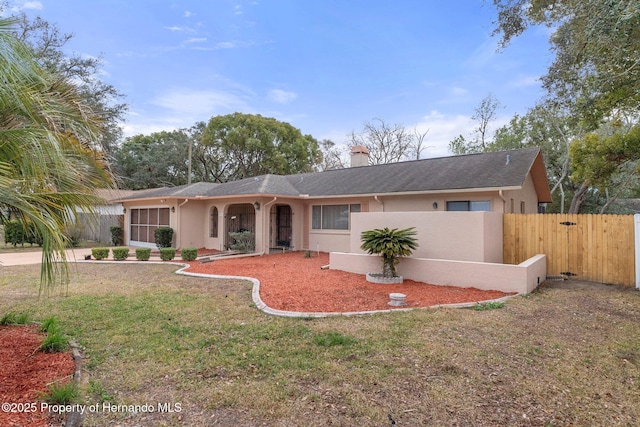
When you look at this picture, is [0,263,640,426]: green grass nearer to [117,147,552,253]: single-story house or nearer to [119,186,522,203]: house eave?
[119,186,522,203]: house eave

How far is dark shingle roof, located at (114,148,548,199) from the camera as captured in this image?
1110cm

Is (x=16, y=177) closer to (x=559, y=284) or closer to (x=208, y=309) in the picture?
(x=208, y=309)

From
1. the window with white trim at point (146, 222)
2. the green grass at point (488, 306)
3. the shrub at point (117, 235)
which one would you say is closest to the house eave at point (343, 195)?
the window with white trim at point (146, 222)

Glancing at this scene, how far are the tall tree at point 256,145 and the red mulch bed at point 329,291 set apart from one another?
68.2 ft

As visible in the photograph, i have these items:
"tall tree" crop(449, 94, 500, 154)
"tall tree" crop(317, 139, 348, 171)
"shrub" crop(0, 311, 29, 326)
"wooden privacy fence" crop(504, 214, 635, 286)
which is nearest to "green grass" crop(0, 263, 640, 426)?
"shrub" crop(0, 311, 29, 326)

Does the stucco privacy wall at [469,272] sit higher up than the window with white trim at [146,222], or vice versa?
the window with white trim at [146,222]

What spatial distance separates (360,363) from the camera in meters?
3.96

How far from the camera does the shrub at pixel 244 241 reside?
48.3ft

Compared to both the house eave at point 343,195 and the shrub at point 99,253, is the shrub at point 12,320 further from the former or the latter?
the house eave at point 343,195

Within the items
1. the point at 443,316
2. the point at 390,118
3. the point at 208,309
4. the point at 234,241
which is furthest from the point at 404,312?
the point at 390,118

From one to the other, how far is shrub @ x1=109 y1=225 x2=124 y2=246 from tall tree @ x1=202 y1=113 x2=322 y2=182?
13664 millimetres

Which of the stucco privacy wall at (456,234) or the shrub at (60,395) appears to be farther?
the stucco privacy wall at (456,234)

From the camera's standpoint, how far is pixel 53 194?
3.29m

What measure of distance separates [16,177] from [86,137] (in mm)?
1360
